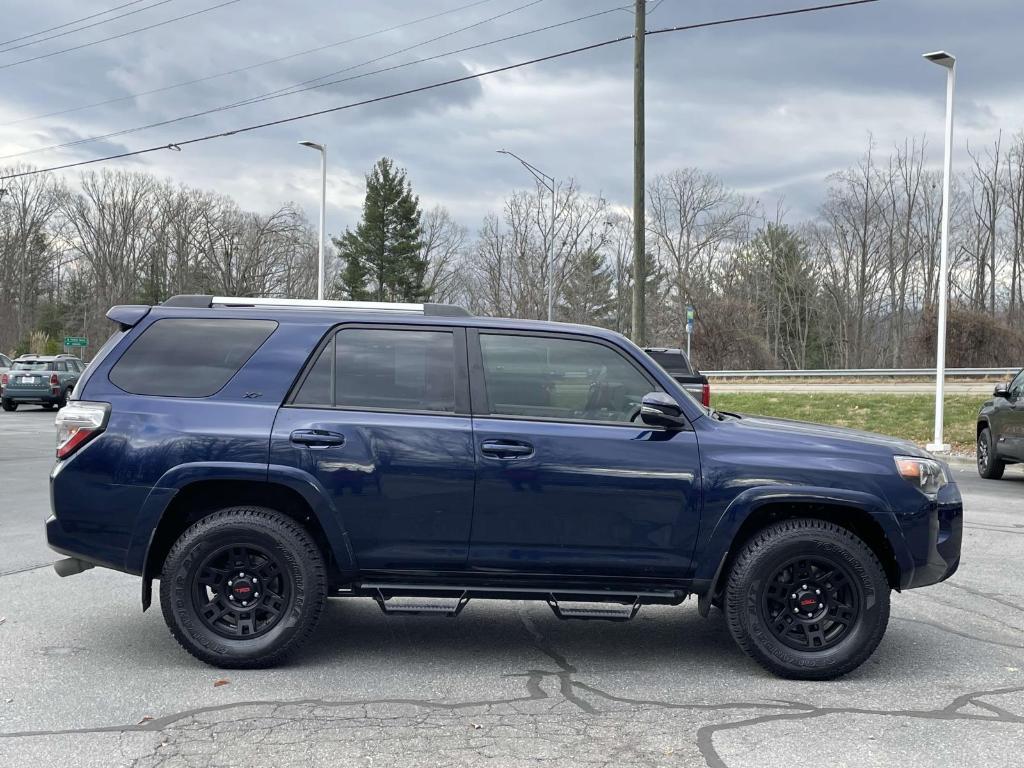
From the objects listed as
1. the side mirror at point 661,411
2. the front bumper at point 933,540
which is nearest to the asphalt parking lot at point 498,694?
the front bumper at point 933,540

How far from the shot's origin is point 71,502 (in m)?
4.96

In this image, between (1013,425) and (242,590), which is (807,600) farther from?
(1013,425)

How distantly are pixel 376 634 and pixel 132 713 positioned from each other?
1666mm

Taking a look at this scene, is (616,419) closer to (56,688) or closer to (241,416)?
(241,416)

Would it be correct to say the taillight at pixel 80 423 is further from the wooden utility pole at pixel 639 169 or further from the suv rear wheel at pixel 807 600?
the wooden utility pole at pixel 639 169

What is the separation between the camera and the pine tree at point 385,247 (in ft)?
215

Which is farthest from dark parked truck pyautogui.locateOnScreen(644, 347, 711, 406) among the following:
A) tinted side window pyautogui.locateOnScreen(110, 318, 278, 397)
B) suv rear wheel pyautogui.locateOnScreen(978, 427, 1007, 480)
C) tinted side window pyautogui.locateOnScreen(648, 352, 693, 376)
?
tinted side window pyautogui.locateOnScreen(110, 318, 278, 397)

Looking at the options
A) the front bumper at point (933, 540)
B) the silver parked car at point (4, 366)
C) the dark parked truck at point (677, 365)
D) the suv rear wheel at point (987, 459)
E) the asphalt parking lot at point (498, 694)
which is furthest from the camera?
the silver parked car at point (4, 366)

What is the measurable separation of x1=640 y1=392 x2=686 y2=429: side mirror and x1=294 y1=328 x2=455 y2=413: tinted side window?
0.99 meters

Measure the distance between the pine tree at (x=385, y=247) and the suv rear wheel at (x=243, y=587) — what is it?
60.5m

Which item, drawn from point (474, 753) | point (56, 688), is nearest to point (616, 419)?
point (474, 753)

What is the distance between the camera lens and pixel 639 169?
67.7ft

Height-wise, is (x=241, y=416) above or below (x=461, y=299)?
below

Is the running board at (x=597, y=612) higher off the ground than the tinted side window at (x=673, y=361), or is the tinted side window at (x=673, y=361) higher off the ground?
the tinted side window at (x=673, y=361)
